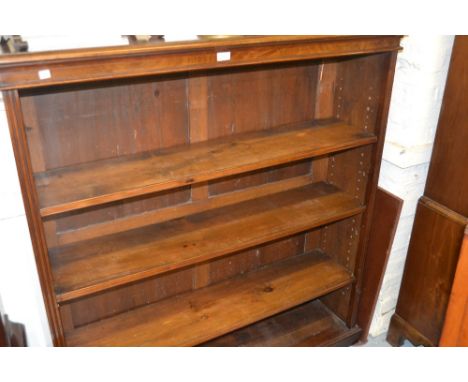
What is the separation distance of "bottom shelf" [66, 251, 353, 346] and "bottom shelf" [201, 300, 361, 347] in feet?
0.93

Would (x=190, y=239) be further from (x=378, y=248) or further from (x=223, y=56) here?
(x=378, y=248)

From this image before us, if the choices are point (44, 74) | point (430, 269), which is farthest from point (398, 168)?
point (44, 74)

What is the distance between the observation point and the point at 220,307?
1.90 m

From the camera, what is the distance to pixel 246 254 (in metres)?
2.09

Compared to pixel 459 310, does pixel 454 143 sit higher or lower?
higher

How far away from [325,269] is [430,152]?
0.70 m

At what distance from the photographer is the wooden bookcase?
136cm

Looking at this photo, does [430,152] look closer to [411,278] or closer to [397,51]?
[397,51]

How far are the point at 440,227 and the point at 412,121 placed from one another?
1.50 ft

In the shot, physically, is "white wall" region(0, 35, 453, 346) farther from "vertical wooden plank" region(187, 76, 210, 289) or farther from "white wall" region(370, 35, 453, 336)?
"vertical wooden plank" region(187, 76, 210, 289)


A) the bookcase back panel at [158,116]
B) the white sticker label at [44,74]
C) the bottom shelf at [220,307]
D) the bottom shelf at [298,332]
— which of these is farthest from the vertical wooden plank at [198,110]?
the bottom shelf at [298,332]

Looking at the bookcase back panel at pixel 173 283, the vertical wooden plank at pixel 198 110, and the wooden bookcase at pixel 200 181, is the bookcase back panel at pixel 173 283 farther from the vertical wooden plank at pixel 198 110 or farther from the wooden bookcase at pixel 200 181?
the vertical wooden plank at pixel 198 110

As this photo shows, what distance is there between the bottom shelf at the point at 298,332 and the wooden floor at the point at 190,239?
63 cm

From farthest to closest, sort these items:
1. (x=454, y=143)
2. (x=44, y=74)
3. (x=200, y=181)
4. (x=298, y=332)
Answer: (x=298, y=332)
(x=454, y=143)
(x=200, y=181)
(x=44, y=74)
